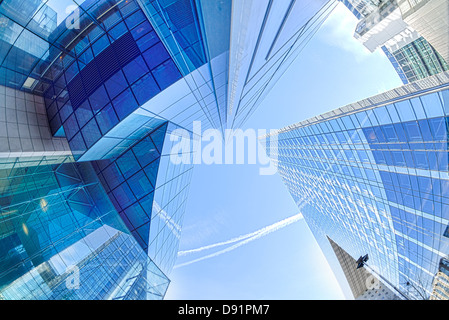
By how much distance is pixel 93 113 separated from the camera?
9.27 metres

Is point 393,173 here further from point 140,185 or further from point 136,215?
point 136,215

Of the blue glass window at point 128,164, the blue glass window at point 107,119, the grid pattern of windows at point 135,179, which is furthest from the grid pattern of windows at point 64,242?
the blue glass window at point 107,119

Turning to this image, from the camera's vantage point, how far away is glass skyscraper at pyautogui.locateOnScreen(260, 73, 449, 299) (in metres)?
16.2

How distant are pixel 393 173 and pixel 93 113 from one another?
28092mm

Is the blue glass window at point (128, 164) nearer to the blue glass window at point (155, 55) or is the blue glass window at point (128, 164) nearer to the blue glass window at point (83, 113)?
the blue glass window at point (83, 113)

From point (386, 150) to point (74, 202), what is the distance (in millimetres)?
27934

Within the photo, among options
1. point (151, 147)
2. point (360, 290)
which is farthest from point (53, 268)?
point (360, 290)

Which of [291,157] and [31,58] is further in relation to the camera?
[291,157]

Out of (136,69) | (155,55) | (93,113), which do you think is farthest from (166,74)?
(93,113)

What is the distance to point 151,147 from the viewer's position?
11.4 m

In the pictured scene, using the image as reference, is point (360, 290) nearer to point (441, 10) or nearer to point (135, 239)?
point (441, 10)

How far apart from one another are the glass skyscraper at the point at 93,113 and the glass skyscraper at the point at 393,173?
13.1 metres

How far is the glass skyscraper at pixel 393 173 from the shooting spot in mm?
16203

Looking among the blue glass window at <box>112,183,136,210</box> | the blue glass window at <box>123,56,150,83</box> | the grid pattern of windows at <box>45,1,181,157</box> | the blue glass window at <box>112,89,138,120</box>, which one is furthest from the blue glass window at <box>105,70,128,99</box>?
the blue glass window at <box>112,183,136,210</box>
